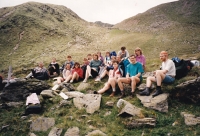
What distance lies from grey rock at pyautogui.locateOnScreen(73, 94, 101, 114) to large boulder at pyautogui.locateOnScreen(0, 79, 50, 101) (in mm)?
3038

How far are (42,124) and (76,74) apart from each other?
5.44 m

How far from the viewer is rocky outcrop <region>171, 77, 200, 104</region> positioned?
8969mm

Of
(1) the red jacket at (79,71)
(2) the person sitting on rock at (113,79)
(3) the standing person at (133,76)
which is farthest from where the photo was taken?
(1) the red jacket at (79,71)

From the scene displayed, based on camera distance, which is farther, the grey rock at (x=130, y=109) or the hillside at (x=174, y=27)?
the hillside at (x=174, y=27)

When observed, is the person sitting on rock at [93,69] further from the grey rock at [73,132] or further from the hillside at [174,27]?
the hillside at [174,27]

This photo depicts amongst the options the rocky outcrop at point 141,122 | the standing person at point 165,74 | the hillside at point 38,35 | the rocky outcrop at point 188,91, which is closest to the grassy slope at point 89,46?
the hillside at point 38,35

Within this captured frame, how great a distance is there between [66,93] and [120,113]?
4191 mm

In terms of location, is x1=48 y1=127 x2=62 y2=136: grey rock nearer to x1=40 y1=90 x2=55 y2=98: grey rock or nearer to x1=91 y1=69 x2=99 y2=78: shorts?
x1=40 y1=90 x2=55 y2=98: grey rock

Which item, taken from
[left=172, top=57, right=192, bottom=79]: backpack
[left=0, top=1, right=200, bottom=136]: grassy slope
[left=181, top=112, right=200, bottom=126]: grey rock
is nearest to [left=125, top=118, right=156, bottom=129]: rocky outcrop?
[left=0, top=1, right=200, bottom=136]: grassy slope

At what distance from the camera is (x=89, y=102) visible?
10.3 meters

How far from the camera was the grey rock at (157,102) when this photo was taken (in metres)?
Result: 8.88

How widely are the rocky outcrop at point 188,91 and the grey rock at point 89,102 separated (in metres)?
3.93

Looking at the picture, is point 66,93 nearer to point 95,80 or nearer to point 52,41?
point 95,80

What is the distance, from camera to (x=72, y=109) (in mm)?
10094
